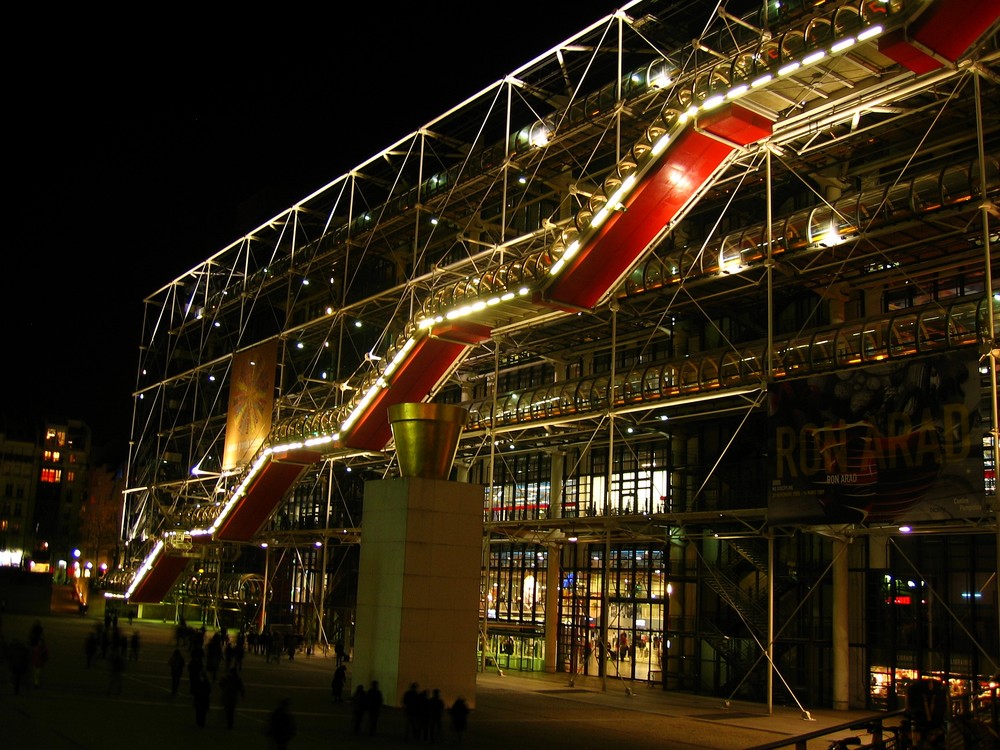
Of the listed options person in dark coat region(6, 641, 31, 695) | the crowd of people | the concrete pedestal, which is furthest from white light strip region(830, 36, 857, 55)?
person in dark coat region(6, 641, 31, 695)

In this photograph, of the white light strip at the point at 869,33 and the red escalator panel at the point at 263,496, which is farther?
the red escalator panel at the point at 263,496

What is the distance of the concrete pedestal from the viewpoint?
1747 centimetres

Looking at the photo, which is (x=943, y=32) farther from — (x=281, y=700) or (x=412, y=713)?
(x=281, y=700)

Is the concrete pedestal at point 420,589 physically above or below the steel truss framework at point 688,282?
below

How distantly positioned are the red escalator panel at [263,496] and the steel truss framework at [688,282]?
2.00 feet

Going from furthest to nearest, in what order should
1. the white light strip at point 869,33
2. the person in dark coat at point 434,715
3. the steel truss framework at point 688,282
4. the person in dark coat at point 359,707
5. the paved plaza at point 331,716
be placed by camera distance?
1. the steel truss framework at point 688,282
2. the white light strip at point 869,33
3. the person in dark coat at point 359,707
4. the person in dark coat at point 434,715
5. the paved plaza at point 331,716

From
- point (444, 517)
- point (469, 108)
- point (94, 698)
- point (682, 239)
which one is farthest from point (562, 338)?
point (94, 698)

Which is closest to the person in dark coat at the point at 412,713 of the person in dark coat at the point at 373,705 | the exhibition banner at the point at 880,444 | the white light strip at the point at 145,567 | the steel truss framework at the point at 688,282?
the person in dark coat at the point at 373,705

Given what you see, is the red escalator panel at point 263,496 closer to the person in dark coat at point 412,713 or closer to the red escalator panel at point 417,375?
the red escalator panel at point 417,375

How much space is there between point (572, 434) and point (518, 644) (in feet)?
24.3

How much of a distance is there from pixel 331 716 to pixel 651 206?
1085cm

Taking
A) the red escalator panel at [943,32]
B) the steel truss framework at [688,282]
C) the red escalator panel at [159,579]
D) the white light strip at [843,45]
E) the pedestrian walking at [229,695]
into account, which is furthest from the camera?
the red escalator panel at [159,579]

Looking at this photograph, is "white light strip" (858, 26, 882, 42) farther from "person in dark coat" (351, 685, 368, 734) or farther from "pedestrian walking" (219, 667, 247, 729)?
"pedestrian walking" (219, 667, 247, 729)

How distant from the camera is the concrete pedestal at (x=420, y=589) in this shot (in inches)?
688
